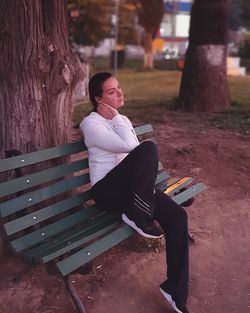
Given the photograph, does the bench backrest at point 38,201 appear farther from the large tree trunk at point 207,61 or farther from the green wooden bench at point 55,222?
the large tree trunk at point 207,61

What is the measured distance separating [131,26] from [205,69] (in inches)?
851

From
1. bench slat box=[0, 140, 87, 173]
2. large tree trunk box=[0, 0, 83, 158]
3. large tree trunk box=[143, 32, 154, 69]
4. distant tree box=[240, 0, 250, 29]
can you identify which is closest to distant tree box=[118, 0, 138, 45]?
large tree trunk box=[143, 32, 154, 69]

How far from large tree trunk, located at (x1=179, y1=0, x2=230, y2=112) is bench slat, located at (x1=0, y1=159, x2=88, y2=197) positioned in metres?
5.82

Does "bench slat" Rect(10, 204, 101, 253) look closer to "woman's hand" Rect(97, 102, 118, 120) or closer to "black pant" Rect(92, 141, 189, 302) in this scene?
"black pant" Rect(92, 141, 189, 302)

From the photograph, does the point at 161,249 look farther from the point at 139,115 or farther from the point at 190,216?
the point at 139,115

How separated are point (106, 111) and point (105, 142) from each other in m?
0.29

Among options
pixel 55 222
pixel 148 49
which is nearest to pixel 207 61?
pixel 55 222

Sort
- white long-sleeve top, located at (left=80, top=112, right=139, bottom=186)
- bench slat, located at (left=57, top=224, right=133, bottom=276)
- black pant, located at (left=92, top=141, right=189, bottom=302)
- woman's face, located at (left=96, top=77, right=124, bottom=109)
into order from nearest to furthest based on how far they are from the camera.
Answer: bench slat, located at (left=57, top=224, right=133, bottom=276), black pant, located at (left=92, top=141, right=189, bottom=302), white long-sleeve top, located at (left=80, top=112, right=139, bottom=186), woman's face, located at (left=96, top=77, right=124, bottom=109)

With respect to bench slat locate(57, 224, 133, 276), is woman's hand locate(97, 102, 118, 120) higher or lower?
higher

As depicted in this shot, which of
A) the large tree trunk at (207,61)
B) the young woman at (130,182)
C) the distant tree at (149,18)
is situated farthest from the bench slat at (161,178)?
the distant tree at (149,18)

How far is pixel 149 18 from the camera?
26125 mm

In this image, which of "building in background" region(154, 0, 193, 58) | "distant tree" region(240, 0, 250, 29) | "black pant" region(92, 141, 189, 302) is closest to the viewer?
"black pant" region(92, 141, 189, 302)

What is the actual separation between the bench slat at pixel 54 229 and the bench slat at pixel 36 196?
0.11m

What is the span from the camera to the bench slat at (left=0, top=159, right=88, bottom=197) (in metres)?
3.03
